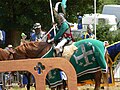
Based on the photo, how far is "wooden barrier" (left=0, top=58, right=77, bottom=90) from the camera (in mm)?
8227

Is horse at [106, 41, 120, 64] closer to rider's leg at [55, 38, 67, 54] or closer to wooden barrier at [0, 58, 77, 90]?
rider's leg at [55, 38, 67, 54]

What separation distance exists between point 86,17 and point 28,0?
600 cm

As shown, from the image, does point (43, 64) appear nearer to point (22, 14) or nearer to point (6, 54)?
point (6, 54)

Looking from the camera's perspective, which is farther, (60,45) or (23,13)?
(23,13)

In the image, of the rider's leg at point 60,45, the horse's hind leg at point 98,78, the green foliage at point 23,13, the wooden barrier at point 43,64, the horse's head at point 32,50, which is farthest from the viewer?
the green foliage at point 23,13

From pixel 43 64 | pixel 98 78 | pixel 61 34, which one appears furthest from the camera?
pixel 98 78

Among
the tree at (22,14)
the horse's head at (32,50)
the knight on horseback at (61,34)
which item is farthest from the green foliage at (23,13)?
the knight on horseback at (61,34)

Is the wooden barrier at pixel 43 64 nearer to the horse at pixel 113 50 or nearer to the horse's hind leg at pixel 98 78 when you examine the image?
the horse's hind leg at pixel 98 78

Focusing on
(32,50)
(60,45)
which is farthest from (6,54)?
(60,45)

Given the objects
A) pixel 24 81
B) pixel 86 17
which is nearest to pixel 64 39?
pixel 24 81

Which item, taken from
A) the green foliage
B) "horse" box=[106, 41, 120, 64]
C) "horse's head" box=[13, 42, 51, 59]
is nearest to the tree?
the green foliage

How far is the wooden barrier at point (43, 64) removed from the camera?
8.23m

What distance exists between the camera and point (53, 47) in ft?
36.8

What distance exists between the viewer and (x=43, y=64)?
27.4 ft
